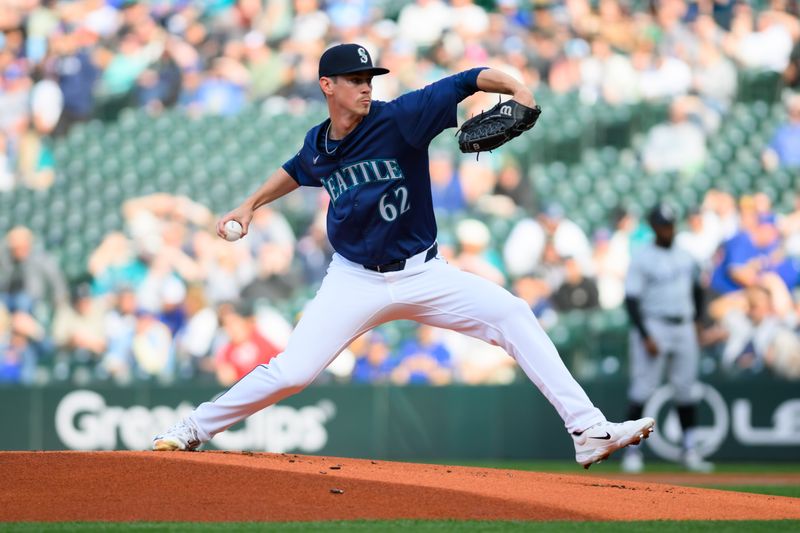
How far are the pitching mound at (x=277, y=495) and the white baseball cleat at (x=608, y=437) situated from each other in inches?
6.9

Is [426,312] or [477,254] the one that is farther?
[477,254]

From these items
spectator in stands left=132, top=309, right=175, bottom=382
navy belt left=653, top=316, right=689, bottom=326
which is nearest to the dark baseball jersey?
navy belt left=653, top=316, right=689, bottom=326

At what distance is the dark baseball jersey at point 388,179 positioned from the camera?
5.53 metres

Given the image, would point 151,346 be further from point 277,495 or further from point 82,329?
point 277,495

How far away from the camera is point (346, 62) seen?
557cm

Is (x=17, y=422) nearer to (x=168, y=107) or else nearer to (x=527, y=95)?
(x=168, y=107)

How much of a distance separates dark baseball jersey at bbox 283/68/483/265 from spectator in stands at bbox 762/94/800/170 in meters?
8.80

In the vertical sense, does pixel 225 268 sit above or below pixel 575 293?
above

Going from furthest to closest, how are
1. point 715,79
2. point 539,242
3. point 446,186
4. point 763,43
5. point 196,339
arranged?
point 763,43
point 715,79
point 446,186
point 539,242
point 196,339

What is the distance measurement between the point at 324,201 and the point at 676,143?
12.7ft

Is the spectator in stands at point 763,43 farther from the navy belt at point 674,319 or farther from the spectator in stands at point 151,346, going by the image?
the spectator in stands at point 151,346

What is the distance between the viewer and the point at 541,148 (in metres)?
13.8

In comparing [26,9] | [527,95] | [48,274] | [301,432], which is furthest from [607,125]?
[527,95]

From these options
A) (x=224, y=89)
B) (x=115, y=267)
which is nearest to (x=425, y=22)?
(x=224, y=89)
